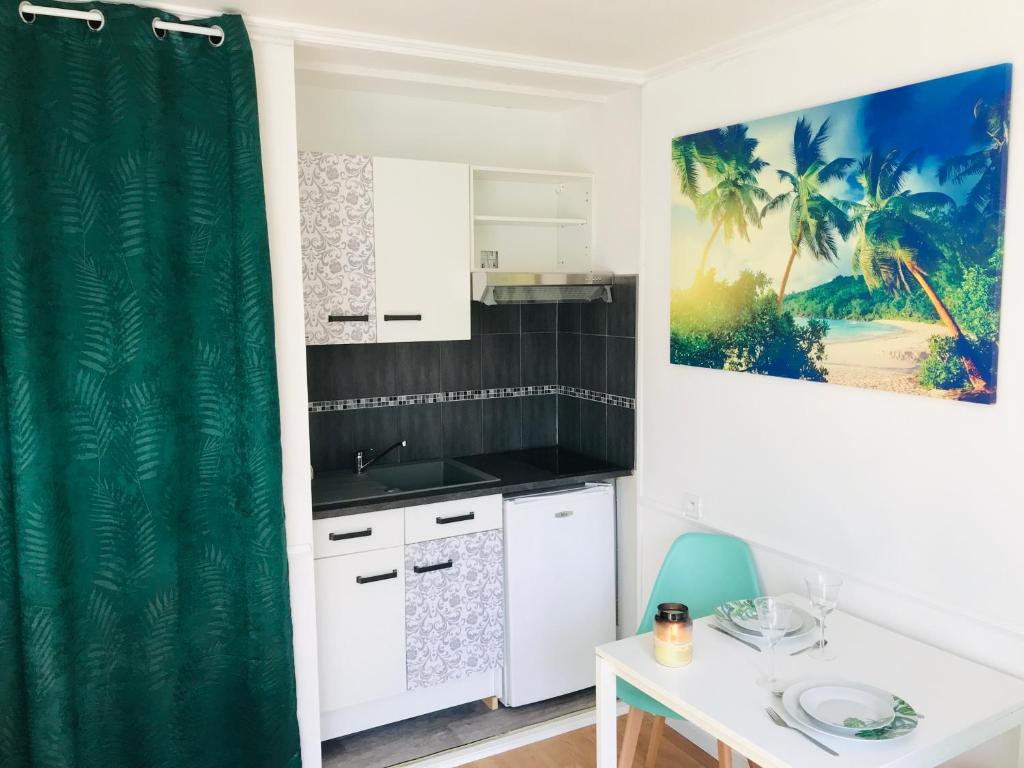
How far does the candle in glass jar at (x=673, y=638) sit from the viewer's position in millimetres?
2062

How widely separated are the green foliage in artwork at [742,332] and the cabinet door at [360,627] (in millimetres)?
1327

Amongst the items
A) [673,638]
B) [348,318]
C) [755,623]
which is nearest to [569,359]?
[348,318]

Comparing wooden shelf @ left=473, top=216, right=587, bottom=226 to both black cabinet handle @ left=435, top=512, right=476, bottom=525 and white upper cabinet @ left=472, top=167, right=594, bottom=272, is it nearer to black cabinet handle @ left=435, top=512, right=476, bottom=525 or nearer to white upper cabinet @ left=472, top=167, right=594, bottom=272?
white upper cabinet @ left=472, top=167, right=594, bottom=272

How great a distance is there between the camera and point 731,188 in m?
2.80

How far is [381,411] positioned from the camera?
360cm

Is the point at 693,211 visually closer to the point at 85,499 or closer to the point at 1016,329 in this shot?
the point at 1016,329

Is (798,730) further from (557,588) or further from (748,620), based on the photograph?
(557,588)

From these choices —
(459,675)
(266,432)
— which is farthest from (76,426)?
(459,675)

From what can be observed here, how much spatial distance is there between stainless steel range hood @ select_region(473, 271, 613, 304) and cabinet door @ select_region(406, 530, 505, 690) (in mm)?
933

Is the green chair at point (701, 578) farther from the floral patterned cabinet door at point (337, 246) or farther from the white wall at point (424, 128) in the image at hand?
the white wall at point (424, 128)

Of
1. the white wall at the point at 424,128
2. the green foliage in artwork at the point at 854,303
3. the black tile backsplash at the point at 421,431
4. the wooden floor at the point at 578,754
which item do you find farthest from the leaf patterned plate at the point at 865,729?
the white wall at the point at 424,128

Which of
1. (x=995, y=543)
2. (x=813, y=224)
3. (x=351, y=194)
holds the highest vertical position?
(x=351, y=194)

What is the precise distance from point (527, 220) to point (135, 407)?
175 centimetres

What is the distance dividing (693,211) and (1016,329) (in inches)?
48.2
